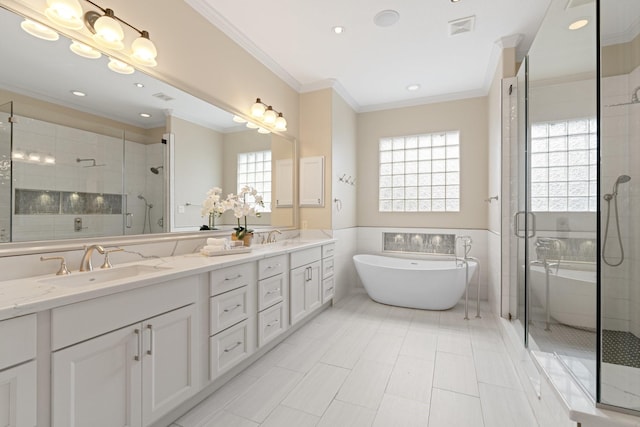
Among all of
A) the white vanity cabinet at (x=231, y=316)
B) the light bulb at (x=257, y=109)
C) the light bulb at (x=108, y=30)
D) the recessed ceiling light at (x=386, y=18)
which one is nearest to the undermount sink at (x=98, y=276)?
the white vanity cabinet at (x=231, y=316)

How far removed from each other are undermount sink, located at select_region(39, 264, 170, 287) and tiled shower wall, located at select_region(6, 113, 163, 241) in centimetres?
25

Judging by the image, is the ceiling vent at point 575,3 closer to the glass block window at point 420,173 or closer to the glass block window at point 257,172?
the glass block window at point 420,173

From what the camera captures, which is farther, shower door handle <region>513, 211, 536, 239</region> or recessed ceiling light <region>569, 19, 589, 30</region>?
shower door handle <region>513, 211, 536, 239</region>

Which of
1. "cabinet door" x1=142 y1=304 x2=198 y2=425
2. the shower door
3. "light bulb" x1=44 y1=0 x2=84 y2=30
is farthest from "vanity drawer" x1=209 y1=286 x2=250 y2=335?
"light bulb" x1=44 y1=0 x2=84 y2=30

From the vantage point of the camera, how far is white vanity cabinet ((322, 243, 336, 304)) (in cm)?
318

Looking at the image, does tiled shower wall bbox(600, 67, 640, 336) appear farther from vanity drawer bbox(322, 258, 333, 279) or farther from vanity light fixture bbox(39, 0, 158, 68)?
vanity light fixture bbox(39, 0, 158, 68)

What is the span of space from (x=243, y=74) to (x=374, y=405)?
293 cm

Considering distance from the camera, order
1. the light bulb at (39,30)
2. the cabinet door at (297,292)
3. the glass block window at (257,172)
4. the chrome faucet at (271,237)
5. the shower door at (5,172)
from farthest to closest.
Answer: the chrome faucet at (271,237)
the glass block window at (257,172)
the cabinet door at (297,292)
the light bulb at (39,30)
the shower door at (5,172)

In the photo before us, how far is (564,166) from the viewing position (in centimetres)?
178

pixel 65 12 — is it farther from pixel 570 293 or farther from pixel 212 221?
pixel 570 293

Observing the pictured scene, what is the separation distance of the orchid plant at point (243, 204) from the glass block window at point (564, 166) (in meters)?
2.23

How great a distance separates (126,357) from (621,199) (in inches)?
95.2

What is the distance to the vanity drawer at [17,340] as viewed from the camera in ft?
2.98

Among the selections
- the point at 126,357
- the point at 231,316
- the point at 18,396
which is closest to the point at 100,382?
the point at 126,357
